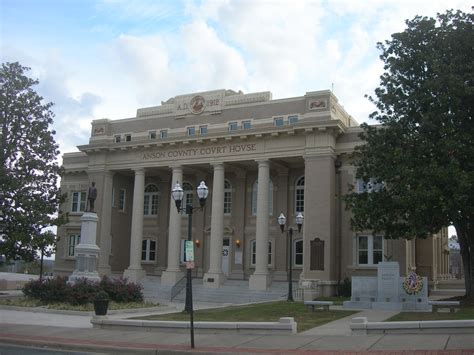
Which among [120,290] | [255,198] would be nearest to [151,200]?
[255,198]

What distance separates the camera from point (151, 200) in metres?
47.6

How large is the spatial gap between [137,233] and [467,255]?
24455 millimetres

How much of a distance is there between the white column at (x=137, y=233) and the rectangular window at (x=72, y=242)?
276 inches

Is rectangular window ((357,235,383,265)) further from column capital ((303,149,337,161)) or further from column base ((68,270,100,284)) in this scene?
column base ((68,270,100,284))

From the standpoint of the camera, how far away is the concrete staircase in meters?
35.5

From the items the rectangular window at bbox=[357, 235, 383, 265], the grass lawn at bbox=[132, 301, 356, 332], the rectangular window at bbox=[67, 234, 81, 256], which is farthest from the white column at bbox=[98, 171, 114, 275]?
the grass lawn at bbox=[132, 301, 356, 332]

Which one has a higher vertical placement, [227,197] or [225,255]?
[227,197]

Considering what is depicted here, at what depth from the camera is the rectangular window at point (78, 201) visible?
4838 cm

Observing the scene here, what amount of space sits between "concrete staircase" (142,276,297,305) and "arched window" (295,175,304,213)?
5.68 meters

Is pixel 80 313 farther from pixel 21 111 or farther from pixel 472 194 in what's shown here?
pixel 472 194

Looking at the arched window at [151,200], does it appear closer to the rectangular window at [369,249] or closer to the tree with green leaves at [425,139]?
the rectangular window at [369,249]

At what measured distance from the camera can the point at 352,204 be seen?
28750 millimetres

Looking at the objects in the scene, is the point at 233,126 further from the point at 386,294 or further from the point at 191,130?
the point at 386,294

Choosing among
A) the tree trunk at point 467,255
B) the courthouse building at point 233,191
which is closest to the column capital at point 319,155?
the courthouse building at point 233,191
